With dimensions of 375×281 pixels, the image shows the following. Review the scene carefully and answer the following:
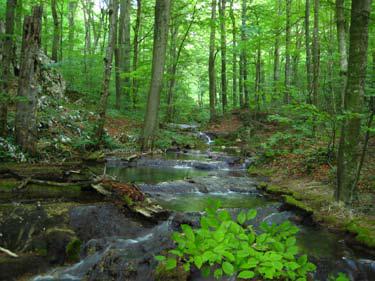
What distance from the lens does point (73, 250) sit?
4.75 m

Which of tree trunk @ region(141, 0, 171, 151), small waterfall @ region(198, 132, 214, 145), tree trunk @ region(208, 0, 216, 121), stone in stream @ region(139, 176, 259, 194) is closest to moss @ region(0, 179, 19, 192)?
stone in stream @ region(139, 176, 259, 194)

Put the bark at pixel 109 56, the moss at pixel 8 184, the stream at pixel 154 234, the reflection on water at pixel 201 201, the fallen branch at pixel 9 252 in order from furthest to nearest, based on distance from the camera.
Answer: the bark at pixel 109 56, the reflection on water at pixel 201 201, the moss at pixel 8 184, the stream at pixel 154 234, the fallen branch at pixel 9 252

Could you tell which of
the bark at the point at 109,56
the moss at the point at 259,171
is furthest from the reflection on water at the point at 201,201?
the bark at the point at 109,56

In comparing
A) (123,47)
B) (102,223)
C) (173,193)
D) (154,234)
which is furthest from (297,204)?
(123,47)

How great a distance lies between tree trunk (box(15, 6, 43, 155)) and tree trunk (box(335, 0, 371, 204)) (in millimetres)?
7747

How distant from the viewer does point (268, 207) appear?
7301mm

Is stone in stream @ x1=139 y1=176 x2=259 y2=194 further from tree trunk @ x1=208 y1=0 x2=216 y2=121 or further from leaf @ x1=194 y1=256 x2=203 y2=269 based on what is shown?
tree trunk @ x1=208 y1=0 x2=216 y2=121

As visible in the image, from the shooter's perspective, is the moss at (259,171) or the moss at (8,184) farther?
the moss at (259,171)

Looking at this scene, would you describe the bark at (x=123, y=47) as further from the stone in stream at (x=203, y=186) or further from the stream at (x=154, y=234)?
the stream at (x=154, y=234)

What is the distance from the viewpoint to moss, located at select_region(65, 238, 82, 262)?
4.69m

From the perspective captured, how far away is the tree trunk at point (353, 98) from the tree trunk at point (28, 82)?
775cm

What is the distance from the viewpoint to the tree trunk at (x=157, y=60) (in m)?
12.8

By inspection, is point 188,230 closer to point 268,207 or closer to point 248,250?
point 248,250

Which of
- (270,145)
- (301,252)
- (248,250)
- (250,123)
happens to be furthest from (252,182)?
(250,123)
